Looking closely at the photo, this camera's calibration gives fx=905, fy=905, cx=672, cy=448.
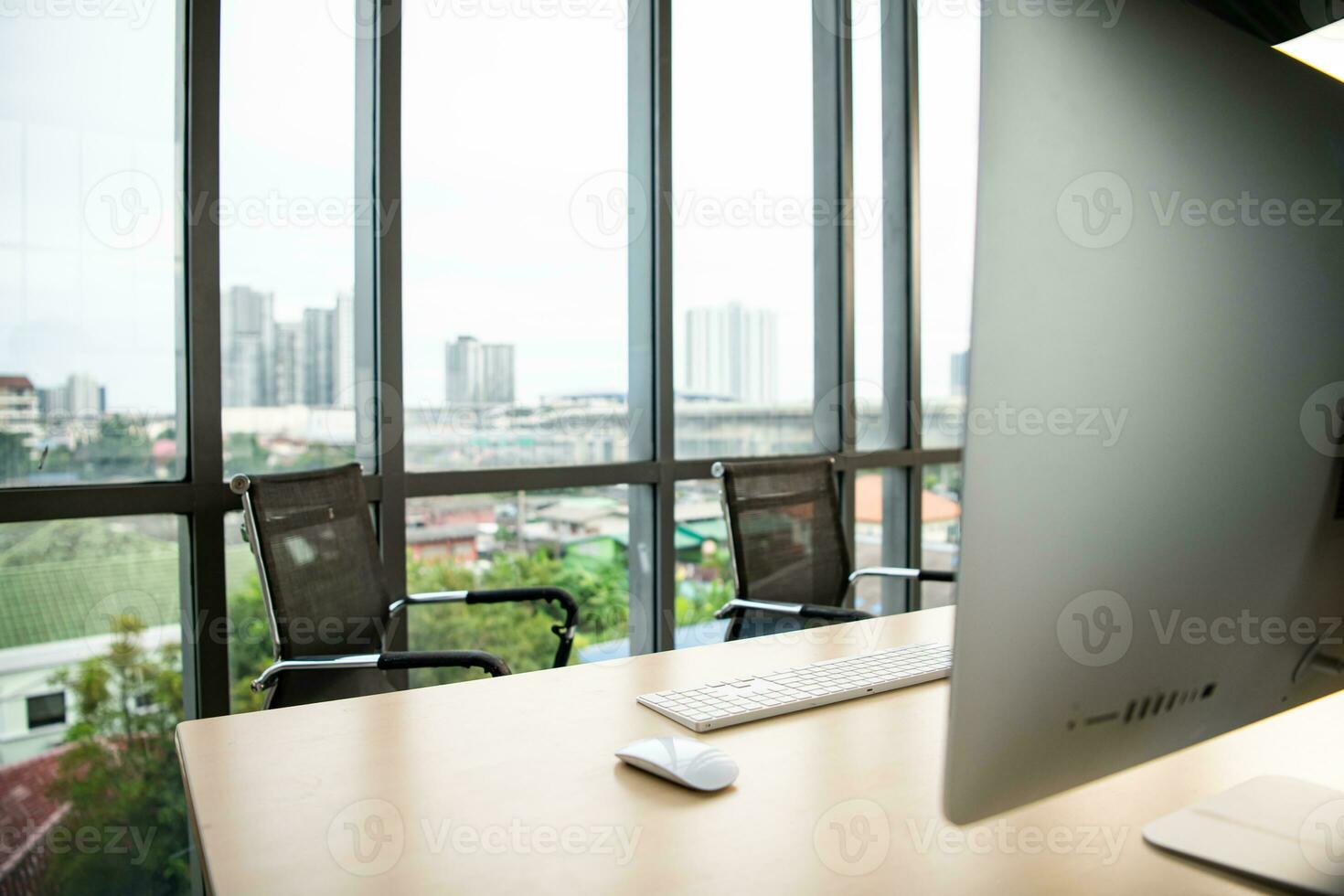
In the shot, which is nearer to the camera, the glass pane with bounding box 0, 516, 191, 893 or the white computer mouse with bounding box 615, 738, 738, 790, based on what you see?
the white computer mouse with bounding box 615, 738, 738, 790

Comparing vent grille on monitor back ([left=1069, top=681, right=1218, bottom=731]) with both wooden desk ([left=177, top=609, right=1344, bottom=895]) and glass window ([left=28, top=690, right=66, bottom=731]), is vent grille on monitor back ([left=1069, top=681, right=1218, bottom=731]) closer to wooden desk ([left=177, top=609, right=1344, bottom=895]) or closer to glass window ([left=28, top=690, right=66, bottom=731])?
wooden desk ([left=177, top=609, right=1344, bottom=895])

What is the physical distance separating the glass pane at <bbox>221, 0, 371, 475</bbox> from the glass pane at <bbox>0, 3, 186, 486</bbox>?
0.15m

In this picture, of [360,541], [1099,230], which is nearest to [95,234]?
[360,541]

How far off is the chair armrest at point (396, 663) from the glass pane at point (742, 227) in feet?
5.75

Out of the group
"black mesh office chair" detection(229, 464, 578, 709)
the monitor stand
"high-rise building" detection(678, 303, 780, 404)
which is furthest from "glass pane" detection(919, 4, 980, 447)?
the monitor stand

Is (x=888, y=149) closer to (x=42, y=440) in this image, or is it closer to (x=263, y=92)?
(x=263, y=92)

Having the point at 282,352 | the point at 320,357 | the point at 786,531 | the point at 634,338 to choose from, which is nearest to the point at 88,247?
the point at 282,352

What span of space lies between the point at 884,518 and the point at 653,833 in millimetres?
3373

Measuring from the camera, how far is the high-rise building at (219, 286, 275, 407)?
8.13 feet

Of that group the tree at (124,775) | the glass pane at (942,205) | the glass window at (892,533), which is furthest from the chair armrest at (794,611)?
the glass pane at (942,205)

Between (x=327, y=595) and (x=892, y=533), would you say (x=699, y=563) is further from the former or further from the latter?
(x=327, y=595)

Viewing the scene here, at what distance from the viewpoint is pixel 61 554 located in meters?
2.26

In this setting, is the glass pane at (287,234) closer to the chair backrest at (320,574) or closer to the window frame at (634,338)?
the window frame at (634,338)

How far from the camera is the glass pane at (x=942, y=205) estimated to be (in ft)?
13.8
